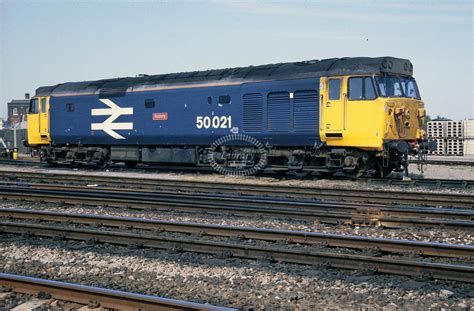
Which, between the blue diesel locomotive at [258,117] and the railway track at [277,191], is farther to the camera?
the blue diesel locomotive at [258,117]

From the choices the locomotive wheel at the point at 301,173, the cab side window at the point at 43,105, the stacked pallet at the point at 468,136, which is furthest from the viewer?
the stacked pallet at the point at 468,136

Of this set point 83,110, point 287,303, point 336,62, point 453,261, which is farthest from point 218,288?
point 83,110

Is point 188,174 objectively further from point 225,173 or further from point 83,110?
point 83,110

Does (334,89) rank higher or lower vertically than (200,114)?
higher

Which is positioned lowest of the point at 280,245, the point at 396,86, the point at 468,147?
the point at 280,245

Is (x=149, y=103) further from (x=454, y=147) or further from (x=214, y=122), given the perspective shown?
(x=454, y=147)

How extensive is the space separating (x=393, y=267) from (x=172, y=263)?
2982 mm

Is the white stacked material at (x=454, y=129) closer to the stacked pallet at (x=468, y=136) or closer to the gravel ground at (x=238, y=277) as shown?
the stacked pallet at (x=468, y=136)

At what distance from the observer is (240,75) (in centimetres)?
1902

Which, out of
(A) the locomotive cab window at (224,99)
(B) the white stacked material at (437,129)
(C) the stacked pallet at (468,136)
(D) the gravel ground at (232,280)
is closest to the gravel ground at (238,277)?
(D) the gravel ground at (232,280)

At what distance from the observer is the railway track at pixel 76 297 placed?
5.63 m

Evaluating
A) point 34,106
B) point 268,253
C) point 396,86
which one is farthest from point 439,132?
point 268,253

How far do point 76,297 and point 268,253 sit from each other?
2.82 metres

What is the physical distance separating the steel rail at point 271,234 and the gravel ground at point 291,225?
105 centimetres
